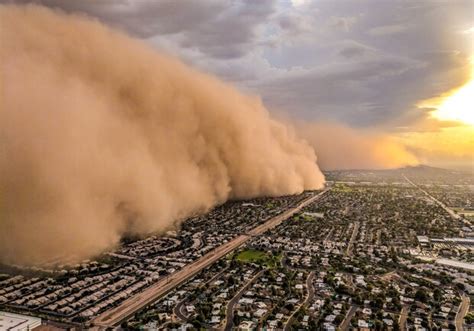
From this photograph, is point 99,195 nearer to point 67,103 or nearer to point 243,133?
point 67,103

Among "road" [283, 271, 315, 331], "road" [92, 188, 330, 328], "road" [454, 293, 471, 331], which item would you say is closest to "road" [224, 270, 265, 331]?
"road" [283, 271, 315, 331]

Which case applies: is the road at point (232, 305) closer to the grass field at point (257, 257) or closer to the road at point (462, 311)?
the grass field at point (257, 257)

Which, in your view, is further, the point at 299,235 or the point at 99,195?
the point at 299,235

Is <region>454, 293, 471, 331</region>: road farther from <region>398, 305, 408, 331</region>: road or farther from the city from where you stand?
<region>398, 305, 408, 331</region>: road

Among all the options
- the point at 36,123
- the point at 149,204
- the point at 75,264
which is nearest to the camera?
the point at 75,264

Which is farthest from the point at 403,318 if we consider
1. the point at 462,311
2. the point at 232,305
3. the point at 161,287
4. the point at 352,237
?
the point at 352,237

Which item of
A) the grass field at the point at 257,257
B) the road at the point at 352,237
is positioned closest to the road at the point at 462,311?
the road at the point at 352,237

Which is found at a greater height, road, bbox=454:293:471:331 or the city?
the city

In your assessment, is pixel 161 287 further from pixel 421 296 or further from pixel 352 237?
pixel 352 237

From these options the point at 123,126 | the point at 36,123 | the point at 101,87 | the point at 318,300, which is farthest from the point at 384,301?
the point at 101,87
